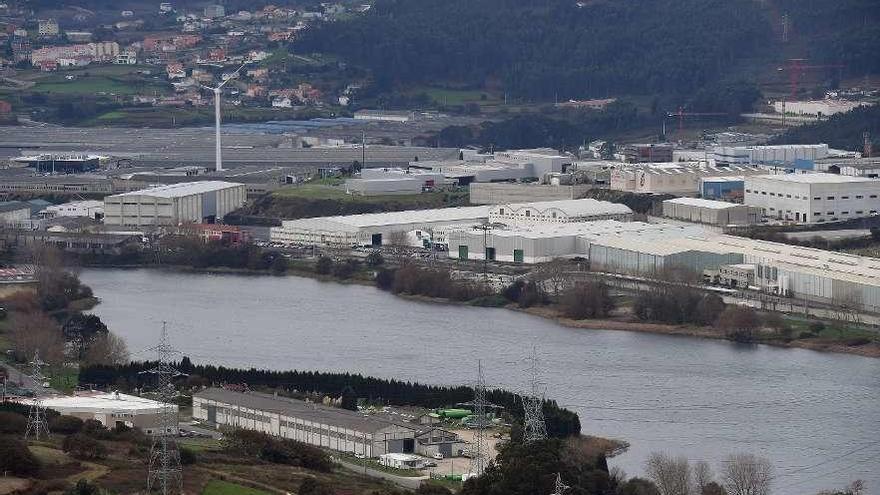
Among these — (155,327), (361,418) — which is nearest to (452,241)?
(155,327)

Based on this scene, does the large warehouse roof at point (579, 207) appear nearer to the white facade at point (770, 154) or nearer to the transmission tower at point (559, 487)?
the white facade at point (770, 154)

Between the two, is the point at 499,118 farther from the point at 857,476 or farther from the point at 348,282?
the point at 857,476

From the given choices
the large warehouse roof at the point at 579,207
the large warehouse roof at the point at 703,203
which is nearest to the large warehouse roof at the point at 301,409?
the large warehouse roof at the point at 579,207

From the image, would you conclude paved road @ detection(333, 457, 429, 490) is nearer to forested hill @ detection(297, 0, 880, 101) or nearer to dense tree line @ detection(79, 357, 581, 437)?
dense tree line @ detection(79, 357, 581, 437)

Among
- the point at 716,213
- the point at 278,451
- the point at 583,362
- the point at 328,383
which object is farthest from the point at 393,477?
the point at 716,213

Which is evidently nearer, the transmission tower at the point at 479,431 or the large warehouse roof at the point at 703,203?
the transmission tower at the point at 479,431

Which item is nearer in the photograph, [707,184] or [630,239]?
[630,239]
